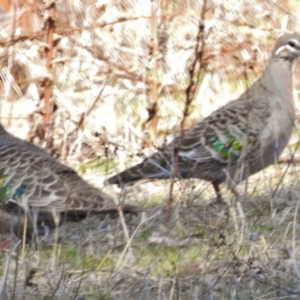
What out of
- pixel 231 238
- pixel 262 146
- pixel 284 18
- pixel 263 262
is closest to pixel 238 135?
pixel 262 146

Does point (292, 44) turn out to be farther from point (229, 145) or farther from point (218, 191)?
point (218, 191)

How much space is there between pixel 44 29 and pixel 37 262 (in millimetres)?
3443

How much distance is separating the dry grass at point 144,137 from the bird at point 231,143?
16 cm

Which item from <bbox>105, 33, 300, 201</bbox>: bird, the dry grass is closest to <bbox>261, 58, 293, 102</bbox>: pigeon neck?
<bbox>105, 33, 300, 201</bbox>: bird

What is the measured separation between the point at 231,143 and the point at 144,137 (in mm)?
1988

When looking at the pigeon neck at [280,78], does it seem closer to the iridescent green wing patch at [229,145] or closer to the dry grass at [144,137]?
the dry grass at [144,137]

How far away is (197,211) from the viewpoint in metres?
6.38

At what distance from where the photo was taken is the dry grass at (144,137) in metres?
4.92

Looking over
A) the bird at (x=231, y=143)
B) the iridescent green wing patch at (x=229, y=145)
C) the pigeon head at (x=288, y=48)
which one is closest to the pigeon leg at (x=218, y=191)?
the bird at (x=231, y=143)

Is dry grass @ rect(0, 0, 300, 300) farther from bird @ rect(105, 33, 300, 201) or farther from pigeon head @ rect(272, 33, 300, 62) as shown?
pigeon head @ rect(272, 33, 300, 62)

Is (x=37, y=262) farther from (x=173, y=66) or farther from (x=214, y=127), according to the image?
(x=173, y=66)

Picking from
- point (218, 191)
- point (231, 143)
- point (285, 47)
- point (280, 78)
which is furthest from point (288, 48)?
point (218, 191)

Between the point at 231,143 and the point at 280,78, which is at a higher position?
the point at 280,78

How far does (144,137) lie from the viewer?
9.00 meters
